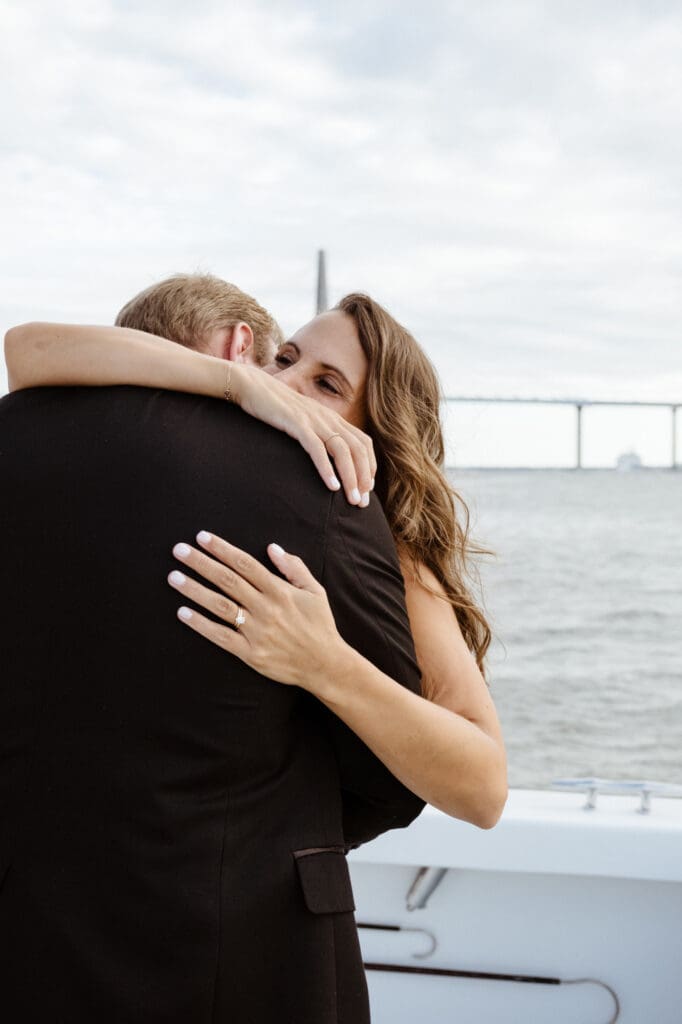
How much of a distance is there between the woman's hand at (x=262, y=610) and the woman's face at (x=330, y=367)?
0.47 m

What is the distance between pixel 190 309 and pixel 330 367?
196 millimetres

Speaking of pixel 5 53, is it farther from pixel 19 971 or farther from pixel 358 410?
pixel 19 971

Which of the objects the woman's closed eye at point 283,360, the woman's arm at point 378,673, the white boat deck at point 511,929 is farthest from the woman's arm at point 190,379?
the white boat deck at point 511,929

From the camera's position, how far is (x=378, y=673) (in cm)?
98

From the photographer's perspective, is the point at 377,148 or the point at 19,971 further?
the point at 377,148

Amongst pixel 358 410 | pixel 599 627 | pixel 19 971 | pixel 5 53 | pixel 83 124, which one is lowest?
pixel 599 627

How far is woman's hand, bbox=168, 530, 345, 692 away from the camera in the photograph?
2.93 feet

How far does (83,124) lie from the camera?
20.5 metres

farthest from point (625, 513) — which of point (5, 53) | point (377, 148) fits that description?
point (5, 53)

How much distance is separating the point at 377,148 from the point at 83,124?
10.3m

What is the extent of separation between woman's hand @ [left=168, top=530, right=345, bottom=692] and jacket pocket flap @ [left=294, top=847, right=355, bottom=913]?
16 cm

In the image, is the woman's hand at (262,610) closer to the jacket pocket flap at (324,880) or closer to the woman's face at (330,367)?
the jacket pocket flap at (324,880)

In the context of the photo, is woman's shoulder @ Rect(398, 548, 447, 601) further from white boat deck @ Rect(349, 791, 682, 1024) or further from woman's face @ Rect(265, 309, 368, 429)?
white boat deck @ Rect(349, 791, 682, 1024)

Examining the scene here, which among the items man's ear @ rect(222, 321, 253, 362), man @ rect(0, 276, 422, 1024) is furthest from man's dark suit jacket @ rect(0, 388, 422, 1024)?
man's ear @ rect(222, 321, 253, 362)
